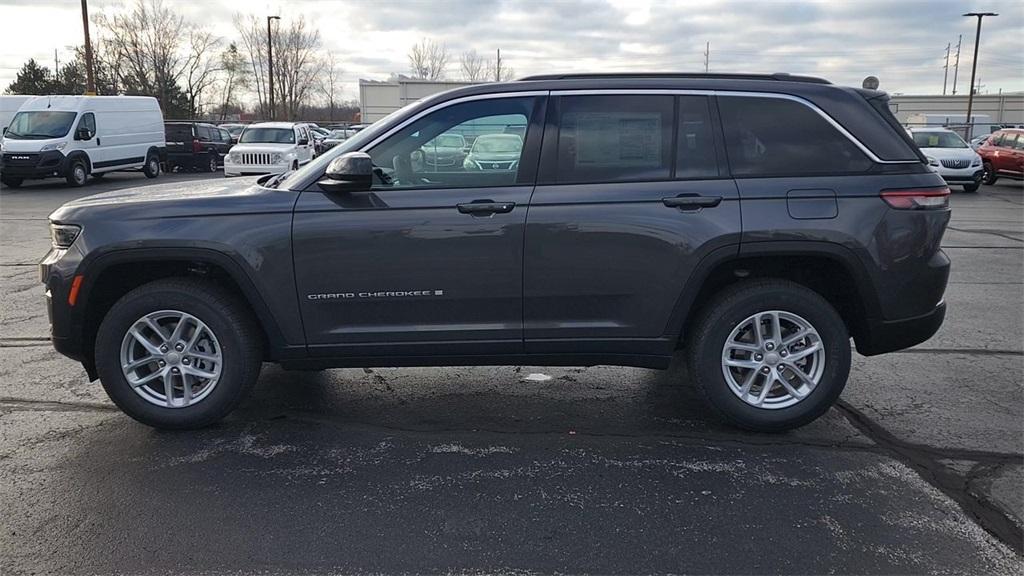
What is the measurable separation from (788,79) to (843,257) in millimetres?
1070

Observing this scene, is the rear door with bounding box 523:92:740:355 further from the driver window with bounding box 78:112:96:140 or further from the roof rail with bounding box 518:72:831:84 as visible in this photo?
the driver window with bounding box 78:112:96:140

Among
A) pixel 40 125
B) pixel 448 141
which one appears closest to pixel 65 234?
pixel 448 141

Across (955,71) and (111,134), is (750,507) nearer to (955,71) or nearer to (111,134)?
(111,134)

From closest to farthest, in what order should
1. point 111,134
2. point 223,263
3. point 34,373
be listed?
point 223,263, point 34,373, point 111,134

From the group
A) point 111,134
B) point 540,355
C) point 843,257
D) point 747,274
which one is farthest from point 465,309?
point 111,134

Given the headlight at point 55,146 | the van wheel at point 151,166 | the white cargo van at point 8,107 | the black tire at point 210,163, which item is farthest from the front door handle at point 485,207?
the white cargo van at point 8,107

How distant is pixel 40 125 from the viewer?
20.7 m

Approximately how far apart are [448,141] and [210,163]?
26.6 m

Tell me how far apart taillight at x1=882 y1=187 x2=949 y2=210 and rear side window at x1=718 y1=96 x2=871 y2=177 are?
201 mm

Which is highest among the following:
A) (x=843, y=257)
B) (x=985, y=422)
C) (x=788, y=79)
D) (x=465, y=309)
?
(x=788, y=79)

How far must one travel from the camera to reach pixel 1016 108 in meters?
51.6

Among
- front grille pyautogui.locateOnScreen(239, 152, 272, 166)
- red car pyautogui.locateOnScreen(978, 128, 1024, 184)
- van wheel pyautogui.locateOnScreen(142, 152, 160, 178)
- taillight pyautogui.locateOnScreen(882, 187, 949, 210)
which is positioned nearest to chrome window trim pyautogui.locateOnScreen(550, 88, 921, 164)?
taillight pyautogui.locateOnScreen(882, 187, 949, 210)

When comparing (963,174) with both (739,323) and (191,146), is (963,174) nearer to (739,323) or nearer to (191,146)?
(739,323)

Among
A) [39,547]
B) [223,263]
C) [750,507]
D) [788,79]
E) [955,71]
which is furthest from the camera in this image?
[955,71]
